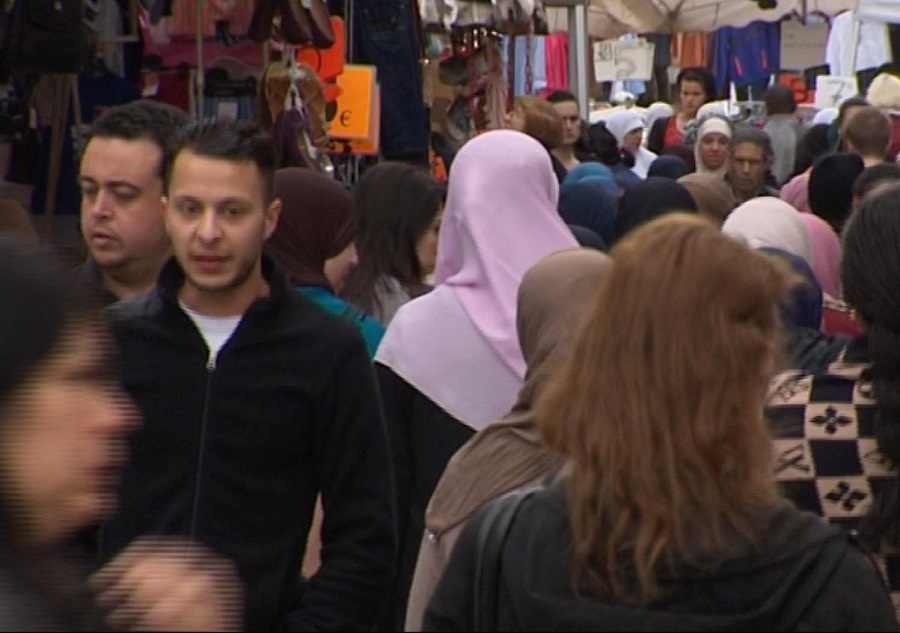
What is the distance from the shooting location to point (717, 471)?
243cm

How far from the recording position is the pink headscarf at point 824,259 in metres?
6.43

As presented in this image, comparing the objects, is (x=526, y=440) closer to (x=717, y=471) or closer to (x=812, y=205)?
(x=717, y=471)

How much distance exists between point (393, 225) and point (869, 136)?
5.07m

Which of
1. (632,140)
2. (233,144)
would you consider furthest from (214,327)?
(632,140)

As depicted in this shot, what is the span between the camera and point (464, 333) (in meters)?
4.43

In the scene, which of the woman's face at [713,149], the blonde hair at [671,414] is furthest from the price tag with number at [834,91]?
the blonde hair at [671,414]

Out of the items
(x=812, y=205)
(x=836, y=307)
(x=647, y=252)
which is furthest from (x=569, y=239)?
(x=812, y=205)

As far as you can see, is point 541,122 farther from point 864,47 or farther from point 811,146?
point 864,47

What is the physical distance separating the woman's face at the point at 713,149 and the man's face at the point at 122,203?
7601 mm

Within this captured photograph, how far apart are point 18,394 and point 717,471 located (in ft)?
3.66

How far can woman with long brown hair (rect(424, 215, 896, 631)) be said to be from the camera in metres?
2.36

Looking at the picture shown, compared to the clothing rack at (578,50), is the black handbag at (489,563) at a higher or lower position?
lower

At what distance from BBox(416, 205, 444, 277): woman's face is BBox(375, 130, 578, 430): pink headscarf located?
464 mm

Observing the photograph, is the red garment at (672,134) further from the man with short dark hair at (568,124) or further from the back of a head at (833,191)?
the back of a head at (833,191)
